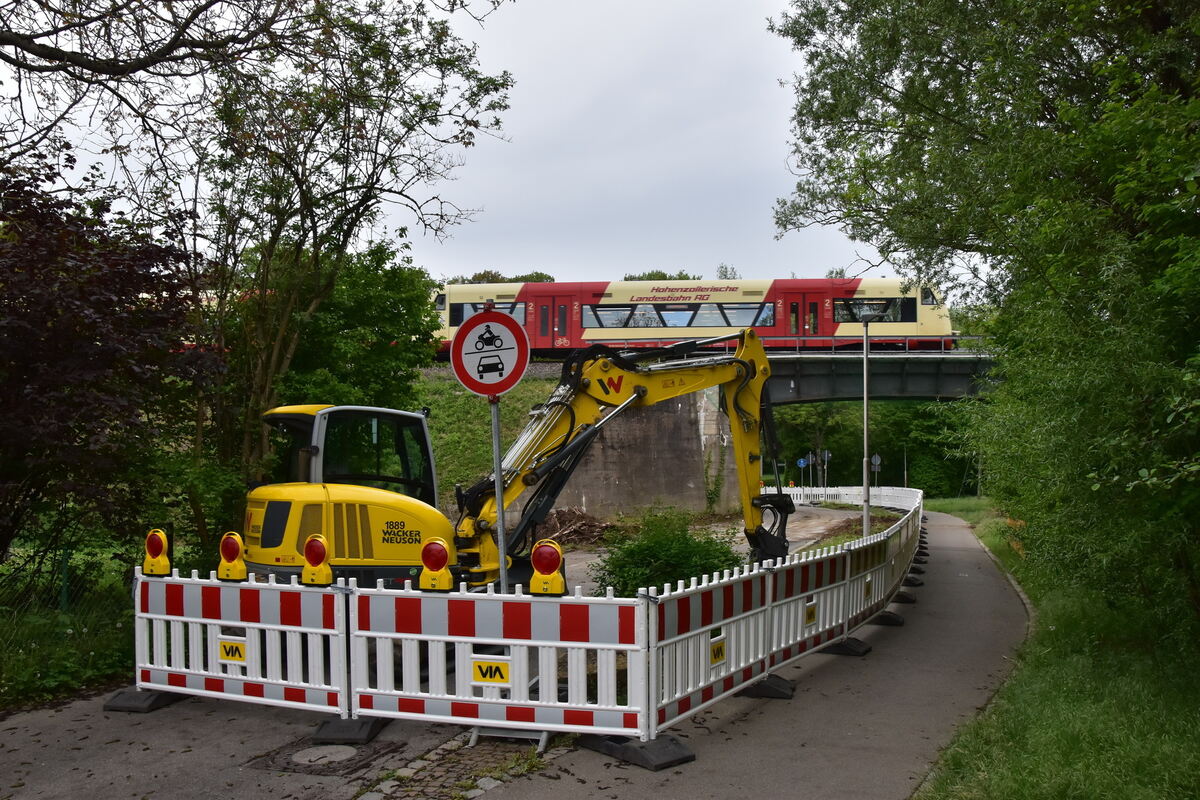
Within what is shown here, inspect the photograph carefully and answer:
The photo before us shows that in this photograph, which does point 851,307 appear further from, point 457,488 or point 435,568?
point 435,568

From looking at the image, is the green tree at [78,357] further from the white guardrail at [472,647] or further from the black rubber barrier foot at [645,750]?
the black rubber barrier foot at [645,750]

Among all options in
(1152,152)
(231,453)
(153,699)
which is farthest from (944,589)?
(153,699)

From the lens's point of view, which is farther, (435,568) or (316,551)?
(316,551)

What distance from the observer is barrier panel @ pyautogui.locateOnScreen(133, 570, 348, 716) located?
21.5ft

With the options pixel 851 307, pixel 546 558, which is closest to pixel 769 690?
pixel 546 558

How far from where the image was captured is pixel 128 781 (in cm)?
562

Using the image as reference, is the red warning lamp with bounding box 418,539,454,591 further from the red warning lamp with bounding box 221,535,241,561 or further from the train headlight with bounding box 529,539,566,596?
the red warning lamp with bounding box 221,535,241,561

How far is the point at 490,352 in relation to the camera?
675 centimetres

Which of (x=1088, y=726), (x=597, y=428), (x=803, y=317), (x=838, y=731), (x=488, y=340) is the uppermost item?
(x=803, y=317)

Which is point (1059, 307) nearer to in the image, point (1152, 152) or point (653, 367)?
point (1152, 152)

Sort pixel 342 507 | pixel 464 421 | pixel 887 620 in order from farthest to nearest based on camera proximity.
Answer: pixel 464 421, pixel 887 620, pixel 342 507

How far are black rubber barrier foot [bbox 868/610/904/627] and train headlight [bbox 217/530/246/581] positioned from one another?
7.64m

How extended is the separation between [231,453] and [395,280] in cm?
415

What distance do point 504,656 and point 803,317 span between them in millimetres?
30614
